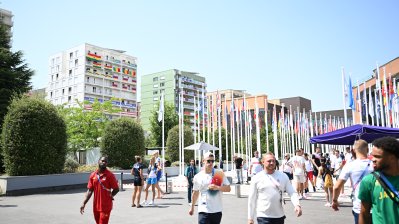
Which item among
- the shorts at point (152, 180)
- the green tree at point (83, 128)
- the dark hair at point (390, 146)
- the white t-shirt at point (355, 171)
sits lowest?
the shorts at point (152, 180)

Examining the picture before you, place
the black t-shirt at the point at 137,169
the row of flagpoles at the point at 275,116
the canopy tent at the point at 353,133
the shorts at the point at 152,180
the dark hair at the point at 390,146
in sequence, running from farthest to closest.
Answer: the row of flagpoles at the point at 275,116 < the shorts at the point at 152,180 < the black t-shirt at the point at 137,169 < the canopy tent at the point at 353,133 < the dark hair at the point at 390,146

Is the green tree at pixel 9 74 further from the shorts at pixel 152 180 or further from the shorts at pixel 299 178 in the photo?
the shorts at pixel 299 178

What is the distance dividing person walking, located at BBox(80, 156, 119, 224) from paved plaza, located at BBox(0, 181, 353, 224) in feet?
10.6

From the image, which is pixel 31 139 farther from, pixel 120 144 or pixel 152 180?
pixel 120 144

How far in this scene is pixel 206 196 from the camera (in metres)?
5.68

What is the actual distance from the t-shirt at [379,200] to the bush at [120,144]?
2565 centimetres

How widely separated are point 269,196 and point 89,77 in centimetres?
8788

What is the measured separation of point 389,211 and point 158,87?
10800 cm

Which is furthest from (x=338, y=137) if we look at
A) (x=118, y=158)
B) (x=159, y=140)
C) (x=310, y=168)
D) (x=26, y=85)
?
(x=159, y=140)

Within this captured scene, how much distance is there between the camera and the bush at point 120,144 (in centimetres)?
2738

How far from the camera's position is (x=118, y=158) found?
27.4 metres

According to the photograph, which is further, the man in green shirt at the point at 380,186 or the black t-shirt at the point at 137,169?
the black t-shirt at the point at 137,169

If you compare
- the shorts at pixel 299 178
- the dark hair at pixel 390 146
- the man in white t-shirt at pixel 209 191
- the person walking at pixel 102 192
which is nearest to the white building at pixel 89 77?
the shorts at pixel 299 178

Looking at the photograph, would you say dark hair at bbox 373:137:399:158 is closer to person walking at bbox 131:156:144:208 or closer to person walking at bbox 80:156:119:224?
person walking at bbox 80:156:119:224
